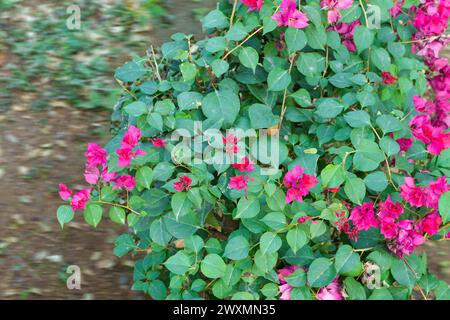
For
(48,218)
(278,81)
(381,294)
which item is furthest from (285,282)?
(48,218)

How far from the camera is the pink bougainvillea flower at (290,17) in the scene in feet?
6.58

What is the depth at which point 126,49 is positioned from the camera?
3.73m

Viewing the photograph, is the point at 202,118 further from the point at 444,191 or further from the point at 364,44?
the point at 444,191

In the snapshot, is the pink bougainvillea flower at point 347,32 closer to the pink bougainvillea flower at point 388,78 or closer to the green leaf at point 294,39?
the pink bougainvillea flower at point 388,78

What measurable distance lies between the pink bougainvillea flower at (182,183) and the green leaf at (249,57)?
1.33 feet

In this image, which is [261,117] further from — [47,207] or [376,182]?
[47,207]

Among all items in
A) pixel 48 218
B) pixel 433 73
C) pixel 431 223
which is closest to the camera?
pixel 431 223

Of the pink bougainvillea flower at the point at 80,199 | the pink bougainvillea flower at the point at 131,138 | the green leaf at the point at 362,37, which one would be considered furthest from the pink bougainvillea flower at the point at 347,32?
the pink bougainvillea flower at the point at 80,199

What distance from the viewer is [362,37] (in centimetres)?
214

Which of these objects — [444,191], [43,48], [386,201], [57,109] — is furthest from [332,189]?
[43,48]

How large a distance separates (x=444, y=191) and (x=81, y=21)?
255 cm

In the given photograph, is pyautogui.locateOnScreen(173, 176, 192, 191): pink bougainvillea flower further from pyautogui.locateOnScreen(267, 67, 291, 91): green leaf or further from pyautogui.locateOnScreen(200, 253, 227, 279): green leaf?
pyautogui.locateOnScreen(267, 67, 291, 91): green leaf

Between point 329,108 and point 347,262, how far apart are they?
0.51 meters

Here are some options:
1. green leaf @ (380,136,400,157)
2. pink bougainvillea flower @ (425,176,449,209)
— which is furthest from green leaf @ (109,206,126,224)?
pink bougainvillea flower @ (425,176,449,209)
